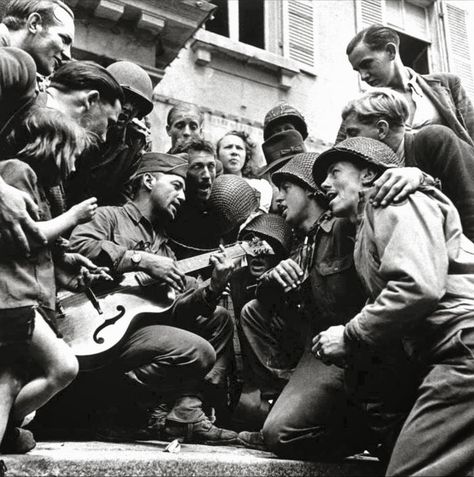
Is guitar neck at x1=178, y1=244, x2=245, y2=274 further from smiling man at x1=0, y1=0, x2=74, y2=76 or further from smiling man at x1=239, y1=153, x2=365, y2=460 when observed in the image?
smiling man at x1=0, y1=0, x2=74, y2=76

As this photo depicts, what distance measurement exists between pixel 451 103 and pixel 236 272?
1.90 metres

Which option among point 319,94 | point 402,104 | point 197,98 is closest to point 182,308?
point 402,104

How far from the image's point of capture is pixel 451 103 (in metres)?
5.65

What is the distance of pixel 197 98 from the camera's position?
410 inches

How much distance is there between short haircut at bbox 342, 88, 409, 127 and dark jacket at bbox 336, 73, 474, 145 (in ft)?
1.67

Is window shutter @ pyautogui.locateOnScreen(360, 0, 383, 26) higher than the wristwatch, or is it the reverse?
window shutter @ pyautogui.locateOnScreen(360, 0, 383, 26)

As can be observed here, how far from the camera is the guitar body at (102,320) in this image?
4.48m

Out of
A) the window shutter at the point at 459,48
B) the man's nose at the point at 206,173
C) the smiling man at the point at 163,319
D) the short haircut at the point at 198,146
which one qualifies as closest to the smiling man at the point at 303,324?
the smiling man at the point at 163,319

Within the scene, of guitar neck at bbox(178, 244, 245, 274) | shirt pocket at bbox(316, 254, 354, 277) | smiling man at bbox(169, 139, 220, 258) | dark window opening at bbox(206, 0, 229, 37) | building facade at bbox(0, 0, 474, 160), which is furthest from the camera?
dark window opening at bbox(206, 0, 229, 37)

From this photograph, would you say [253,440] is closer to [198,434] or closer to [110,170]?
[198,434]

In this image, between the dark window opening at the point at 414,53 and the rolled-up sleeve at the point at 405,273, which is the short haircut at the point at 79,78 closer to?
the rolled-up sleeve at the point at 405,273

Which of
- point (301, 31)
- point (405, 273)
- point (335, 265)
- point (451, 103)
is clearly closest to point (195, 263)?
point (335, 265)

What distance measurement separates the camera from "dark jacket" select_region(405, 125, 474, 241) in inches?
178

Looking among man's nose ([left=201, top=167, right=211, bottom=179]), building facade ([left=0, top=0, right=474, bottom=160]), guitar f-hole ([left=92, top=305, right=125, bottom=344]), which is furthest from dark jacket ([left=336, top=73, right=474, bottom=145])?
building facade ([left=0, top=0, right=474, bottom=160])
